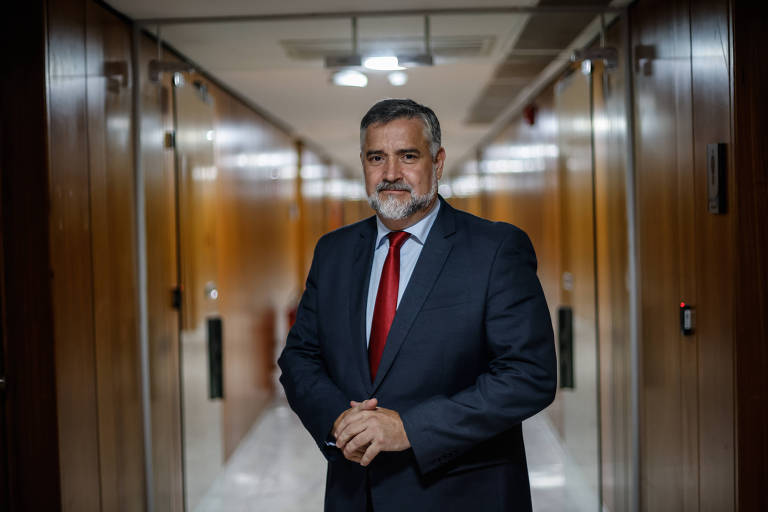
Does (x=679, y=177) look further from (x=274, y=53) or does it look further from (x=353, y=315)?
(x=274, y=53)

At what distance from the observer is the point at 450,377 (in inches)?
64.0

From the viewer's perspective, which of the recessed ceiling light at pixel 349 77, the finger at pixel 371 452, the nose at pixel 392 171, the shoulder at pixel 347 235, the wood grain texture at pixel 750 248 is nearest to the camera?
the finger at pixel 371 452

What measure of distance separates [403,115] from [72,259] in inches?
56.8

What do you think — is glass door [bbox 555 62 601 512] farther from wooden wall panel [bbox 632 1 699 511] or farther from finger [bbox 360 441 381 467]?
finger [bbox 360 441 381 467]

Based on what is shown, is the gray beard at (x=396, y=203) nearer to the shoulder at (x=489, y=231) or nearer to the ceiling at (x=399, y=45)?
the shoulder at (x=489, y=231)

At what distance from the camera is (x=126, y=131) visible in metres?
2.96

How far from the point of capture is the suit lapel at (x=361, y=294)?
1.67m

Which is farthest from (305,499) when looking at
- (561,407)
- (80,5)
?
(80,5)

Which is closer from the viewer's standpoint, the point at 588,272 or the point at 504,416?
the point at 504,416

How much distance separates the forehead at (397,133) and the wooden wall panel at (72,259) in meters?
1.24

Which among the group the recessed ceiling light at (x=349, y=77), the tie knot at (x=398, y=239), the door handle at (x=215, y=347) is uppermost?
the recessed ceiling light at (x=349, y=77)

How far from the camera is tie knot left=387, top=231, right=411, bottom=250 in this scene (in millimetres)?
1773

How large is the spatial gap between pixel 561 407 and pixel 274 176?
3.18 m

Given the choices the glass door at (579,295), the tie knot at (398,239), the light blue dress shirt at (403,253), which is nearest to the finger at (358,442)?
the light blue dress shirt at (403,253)
